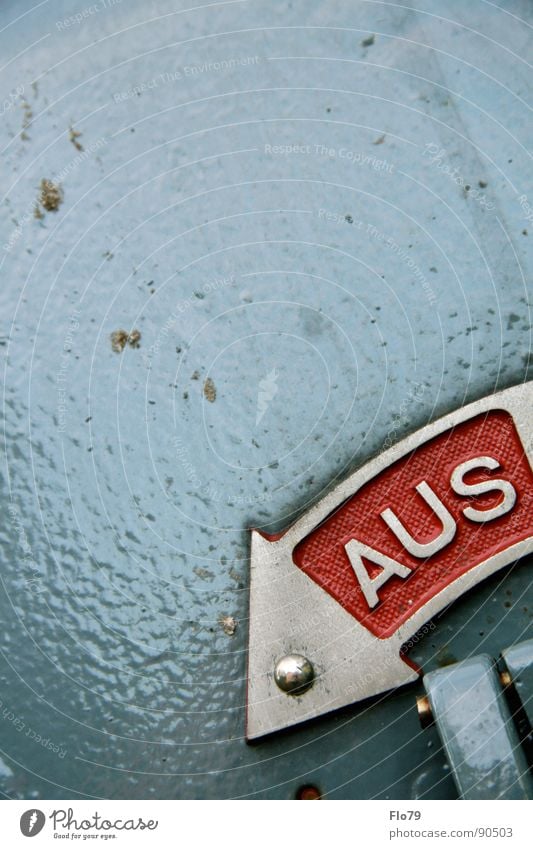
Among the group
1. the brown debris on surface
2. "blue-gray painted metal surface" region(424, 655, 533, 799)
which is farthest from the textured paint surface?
"blue-gray painted metal surface" region(424, 655, 533, 799)

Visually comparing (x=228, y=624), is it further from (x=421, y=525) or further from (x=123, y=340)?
(x=123, y=340)

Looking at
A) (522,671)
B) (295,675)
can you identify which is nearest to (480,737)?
(522,671)

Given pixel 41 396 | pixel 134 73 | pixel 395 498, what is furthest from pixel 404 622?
pixel 134 73

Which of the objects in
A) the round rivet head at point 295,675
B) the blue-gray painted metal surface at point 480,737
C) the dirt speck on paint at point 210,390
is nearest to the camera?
the blue-gray painted metal surface at point 480,737

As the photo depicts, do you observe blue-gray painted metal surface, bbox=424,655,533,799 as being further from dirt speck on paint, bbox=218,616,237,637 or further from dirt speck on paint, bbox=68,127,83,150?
dirt speck on paint, bbox=68,127,83,150

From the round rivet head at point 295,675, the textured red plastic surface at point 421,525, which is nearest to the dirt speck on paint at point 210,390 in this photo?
the textured red plastic surface at point 421,525

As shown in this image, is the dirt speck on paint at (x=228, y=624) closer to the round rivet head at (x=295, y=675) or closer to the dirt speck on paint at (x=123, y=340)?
the round rivet head at (x=295, y=675)
